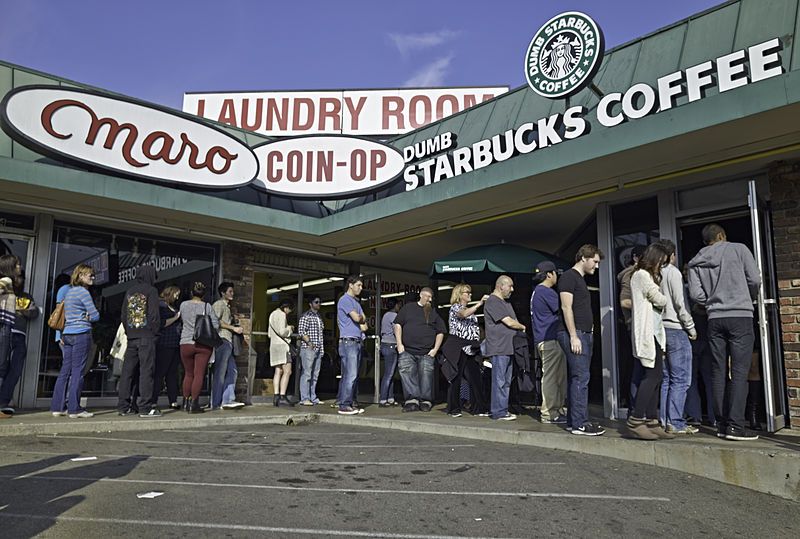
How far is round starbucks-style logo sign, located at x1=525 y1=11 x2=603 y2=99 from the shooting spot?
25.0 ft

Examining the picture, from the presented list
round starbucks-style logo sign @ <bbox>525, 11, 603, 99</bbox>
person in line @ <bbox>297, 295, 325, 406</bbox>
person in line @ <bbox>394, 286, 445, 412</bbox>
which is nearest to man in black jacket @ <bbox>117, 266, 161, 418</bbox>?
person in line @ <bbox>297, 295, 325, 406</bbox>

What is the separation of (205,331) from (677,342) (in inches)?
224

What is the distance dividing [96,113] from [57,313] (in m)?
2.84

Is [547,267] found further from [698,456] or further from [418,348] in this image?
[698,456]

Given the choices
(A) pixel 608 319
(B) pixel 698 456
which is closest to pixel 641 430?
(B) pixel 698 456

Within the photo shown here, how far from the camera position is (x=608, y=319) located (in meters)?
7.78

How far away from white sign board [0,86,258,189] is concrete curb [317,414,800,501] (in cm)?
576

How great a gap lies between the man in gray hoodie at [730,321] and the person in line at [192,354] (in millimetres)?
6021

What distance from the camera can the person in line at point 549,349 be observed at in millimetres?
6941

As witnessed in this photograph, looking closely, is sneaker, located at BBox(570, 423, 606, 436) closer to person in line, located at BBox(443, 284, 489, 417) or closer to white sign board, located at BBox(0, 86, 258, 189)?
person in line, located at BBox(443, 284, 489, 417)

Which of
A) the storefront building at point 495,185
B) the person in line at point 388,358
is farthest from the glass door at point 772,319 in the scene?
the person in line at point 388,358

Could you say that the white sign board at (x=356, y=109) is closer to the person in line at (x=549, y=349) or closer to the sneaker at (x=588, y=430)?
the person in line at (x=549, y=349)

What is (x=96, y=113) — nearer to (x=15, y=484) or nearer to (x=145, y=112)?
(x=145, y=112)

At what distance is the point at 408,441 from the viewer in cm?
634
